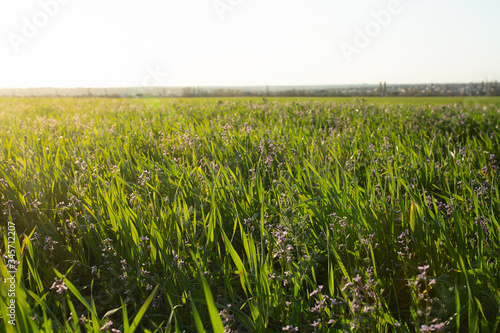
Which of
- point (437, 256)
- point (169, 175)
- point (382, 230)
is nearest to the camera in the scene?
point (437, 256)

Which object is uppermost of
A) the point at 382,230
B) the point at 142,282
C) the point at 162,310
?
the point at 382,230

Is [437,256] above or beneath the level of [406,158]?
beneath

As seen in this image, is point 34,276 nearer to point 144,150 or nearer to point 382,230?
point 382,230

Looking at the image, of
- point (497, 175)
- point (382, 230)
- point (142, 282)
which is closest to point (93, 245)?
point (142, 282)

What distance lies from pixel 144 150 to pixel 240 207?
7.43ft

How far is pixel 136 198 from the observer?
226 centimetres

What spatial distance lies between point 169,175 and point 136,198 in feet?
1.76

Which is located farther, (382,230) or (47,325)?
(382,230)

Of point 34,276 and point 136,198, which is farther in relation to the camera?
point 136,198

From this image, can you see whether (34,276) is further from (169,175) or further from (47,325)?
(169,175)

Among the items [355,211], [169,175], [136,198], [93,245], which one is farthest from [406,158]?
[93,245]

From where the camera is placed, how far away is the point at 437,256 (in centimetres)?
176

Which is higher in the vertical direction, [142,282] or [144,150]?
[144,150]

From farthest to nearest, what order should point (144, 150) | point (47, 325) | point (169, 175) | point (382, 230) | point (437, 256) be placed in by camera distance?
point (144, 150), point (169, 175), point (382, 230), point (437, 256), point (47, 325)
